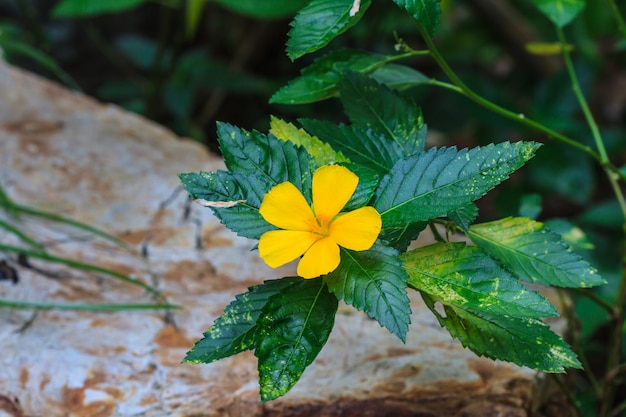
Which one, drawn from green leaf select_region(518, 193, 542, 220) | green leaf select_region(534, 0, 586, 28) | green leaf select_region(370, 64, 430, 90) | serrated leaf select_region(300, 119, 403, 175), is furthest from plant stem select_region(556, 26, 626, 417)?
serrated leaf select_region(300, 119, 403, 175)

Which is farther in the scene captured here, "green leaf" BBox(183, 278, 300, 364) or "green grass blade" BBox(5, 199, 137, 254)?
"green grass blade" BBox(5, 199, 137, 254)

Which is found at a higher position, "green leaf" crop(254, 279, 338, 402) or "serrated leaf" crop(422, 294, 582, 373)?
"green leaf" crop(254, 279, 338, 402)

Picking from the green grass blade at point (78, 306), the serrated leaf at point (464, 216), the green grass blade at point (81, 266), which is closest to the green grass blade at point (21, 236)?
the green grass blade at point (81, 266)

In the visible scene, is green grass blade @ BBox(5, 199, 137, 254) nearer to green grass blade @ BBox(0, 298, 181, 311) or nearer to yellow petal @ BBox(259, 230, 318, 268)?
green grass blade @ BBox(0, 298, 181, 311)

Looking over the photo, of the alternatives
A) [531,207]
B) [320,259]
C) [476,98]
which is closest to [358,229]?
[320,259]

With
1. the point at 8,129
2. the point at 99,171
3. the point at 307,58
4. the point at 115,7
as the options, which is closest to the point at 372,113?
the point at 99,171

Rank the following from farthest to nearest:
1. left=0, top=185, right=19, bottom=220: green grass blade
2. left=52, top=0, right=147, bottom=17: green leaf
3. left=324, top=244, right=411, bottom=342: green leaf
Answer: left=52, top=0, right=147, bottom=17: green leaf → left=0, top=185, right=19, bottom=220: green grass blade → left=324, top=244, right=411, bottom=342: green leaf
